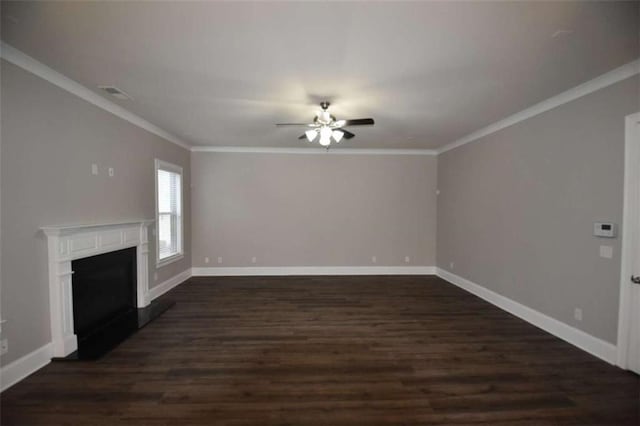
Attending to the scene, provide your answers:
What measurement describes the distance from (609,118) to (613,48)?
795 millimetres

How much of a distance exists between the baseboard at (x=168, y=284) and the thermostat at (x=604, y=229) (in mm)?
5798

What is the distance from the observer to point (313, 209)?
6.09 metres

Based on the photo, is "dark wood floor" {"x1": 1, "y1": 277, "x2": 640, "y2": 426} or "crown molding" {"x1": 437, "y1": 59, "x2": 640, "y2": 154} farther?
"crown molding" {"x1": 437, "y1": 59, "x2": 640, "y2": 154}

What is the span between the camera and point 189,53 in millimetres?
2229

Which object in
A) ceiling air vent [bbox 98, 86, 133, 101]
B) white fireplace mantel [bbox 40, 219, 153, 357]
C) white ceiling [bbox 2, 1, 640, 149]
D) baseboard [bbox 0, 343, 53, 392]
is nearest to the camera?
white ceiling [bbox 2, 1, 640, 149]

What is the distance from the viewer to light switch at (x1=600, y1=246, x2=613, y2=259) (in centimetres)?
267

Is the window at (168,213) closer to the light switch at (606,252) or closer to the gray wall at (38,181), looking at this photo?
the gray wall at (38,181)

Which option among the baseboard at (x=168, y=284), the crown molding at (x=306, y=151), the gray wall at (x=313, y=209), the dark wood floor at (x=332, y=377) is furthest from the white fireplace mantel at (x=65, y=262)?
the crown molding at (x=306, y=151)

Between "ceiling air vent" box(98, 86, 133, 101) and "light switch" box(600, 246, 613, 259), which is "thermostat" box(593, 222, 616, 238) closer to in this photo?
"light switch" box(600, 246, 613, 259)

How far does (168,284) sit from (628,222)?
6.24 metres

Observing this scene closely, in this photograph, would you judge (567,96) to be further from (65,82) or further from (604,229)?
(65,82)

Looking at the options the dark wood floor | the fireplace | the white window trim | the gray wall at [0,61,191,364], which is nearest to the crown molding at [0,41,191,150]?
the gray wall at [0,61,191,364]

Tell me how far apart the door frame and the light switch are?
0.31 ft

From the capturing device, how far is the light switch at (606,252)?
2.67m
